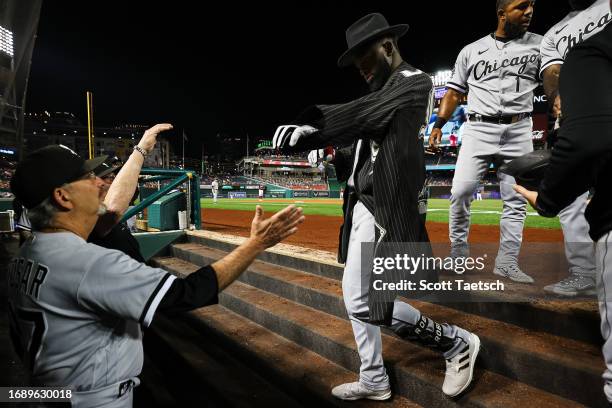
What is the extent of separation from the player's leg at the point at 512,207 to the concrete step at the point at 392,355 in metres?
1.02

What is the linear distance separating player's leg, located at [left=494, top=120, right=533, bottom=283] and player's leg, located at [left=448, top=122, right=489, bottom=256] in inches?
6.1

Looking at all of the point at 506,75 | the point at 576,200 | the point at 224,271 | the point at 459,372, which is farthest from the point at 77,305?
the point at 506,75

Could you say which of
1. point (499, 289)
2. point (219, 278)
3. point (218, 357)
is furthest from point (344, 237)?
point (218, 357)

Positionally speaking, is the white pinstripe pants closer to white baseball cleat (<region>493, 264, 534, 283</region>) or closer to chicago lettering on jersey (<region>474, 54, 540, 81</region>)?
white baseball cleat (<region>493, 264, 534, 283</region>)

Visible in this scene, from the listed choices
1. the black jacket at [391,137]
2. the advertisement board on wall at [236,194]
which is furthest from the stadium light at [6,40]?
the advertisement board on wall at [236,194]

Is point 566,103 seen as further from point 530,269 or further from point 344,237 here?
point 530,269

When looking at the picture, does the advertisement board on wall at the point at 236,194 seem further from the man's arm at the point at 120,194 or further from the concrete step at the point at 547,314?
the concrete step at the point at 547,314

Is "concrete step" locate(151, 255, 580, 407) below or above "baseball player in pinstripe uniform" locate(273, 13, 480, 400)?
below

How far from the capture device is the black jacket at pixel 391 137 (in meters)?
1.50

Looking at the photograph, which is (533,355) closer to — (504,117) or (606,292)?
(606,292)

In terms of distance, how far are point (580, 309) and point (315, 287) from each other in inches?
76.3

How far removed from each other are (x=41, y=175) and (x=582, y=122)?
1755mm

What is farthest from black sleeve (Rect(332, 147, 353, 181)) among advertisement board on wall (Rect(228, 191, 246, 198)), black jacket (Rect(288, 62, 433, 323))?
advertisement board on wall (Rect(228, 191, 246, 198))

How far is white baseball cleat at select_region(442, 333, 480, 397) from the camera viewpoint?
5.61ft
